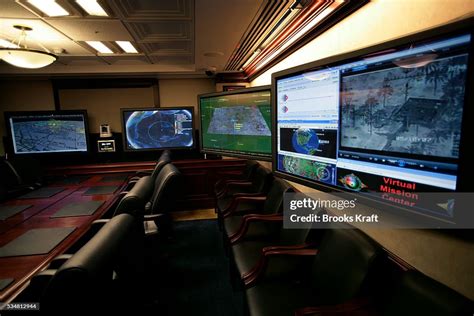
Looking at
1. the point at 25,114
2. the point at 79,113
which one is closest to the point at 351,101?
the point at 79,113

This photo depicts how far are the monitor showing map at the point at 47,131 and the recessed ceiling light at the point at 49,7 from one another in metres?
2.35

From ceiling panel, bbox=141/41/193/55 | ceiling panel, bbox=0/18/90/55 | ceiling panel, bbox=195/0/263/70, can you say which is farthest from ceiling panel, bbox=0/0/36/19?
ceiling panel, bbox=195/0/263/70

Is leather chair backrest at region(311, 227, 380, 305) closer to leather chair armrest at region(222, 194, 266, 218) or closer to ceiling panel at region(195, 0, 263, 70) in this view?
leather chair armrest at region(222, 194, 266, 218)

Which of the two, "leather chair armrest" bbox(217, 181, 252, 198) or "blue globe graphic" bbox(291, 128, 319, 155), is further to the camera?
"leather chair armrest" bbox(217, 181, 252, 198)

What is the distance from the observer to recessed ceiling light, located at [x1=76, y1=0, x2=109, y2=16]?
193 cm

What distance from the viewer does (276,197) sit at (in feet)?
7.61

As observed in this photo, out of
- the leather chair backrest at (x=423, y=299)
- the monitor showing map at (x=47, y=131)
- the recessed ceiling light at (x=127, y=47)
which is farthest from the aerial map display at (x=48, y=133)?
the leather chair backrest at (x=423, y=299)

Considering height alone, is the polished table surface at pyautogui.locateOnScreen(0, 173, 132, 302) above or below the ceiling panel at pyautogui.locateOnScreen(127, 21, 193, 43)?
below

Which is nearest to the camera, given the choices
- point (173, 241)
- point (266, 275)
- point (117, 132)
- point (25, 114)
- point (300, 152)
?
point (266, 275)

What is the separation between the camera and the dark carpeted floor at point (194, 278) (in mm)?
2037

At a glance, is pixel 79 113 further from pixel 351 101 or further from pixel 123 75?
pixel 351 101

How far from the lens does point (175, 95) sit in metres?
4.83

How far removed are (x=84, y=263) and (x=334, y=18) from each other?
6.53 feet

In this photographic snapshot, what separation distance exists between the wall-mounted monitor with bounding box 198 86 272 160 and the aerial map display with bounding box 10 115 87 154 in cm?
234
